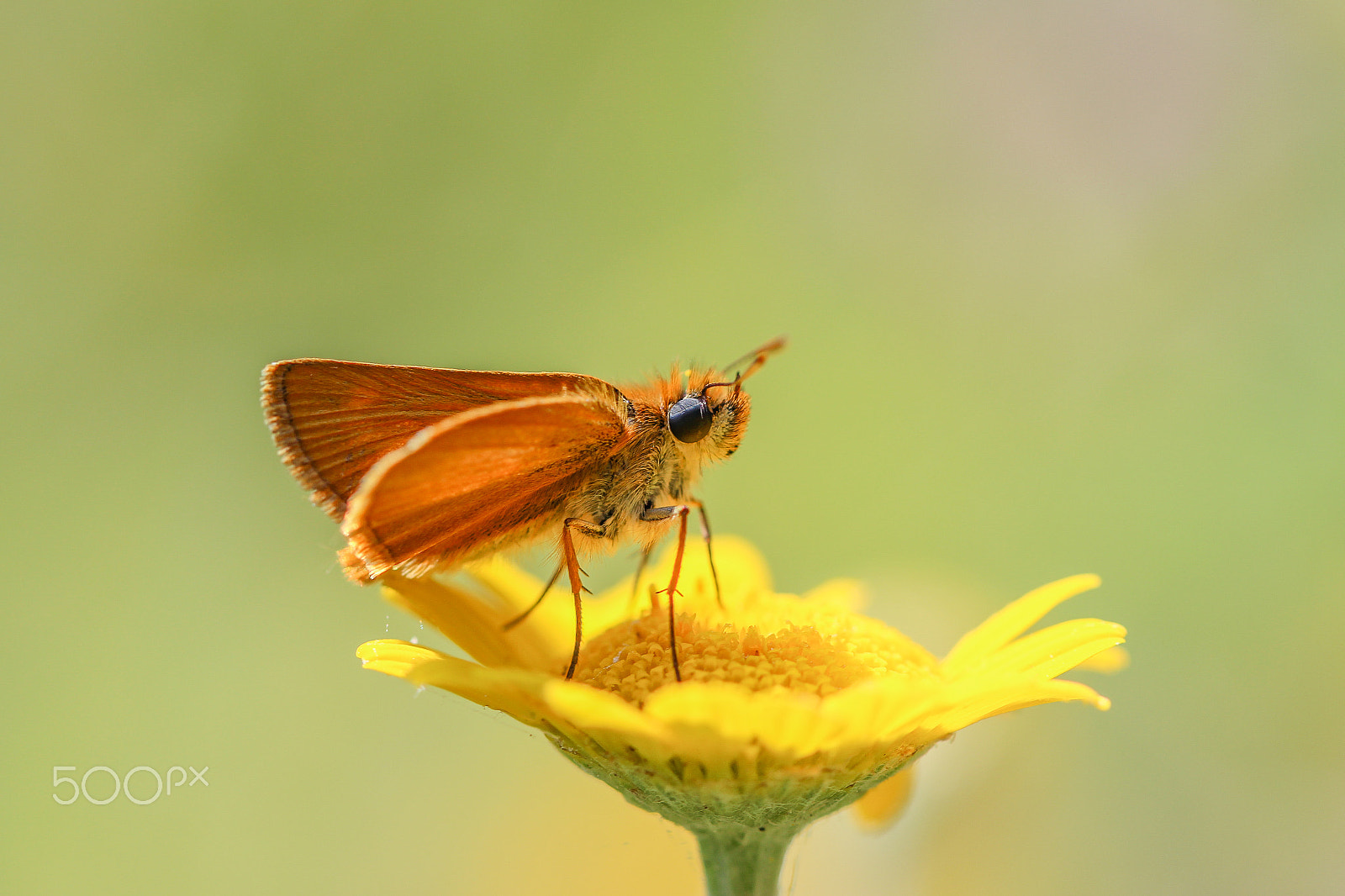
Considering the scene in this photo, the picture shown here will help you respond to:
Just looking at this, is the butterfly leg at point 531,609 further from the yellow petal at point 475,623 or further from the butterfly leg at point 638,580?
the butterfly leg at point 638,580

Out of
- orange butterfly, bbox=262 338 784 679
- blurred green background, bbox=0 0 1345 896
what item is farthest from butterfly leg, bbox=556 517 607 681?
blurred green background, bbox=0 0 1345 896

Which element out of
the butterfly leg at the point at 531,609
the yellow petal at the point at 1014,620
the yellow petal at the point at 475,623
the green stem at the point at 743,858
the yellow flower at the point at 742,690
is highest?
the butterfly leg at the point at 531,609

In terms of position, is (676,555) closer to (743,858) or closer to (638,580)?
(638,580)

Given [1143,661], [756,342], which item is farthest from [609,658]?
[756,342]

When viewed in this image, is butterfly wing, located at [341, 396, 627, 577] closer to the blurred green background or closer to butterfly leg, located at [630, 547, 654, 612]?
butterfly leg, located at [630, 547, 654, 612]

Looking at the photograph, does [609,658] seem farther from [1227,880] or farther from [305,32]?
[305,32]

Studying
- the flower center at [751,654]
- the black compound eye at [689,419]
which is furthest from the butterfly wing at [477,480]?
the flower center at [751,654]
